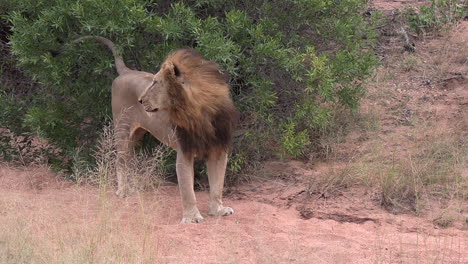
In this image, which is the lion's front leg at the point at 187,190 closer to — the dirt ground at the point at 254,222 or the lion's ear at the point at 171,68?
the dirt ground at the point at 254,222

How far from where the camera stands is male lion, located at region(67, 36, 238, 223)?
19.4 ft

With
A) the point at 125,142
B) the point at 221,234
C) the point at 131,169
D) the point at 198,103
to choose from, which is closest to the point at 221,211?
the point at 221,234

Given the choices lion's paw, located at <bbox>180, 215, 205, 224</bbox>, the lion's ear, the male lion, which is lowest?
lion's paw, located at <bbox>180, 215, 205, 224</bbox>

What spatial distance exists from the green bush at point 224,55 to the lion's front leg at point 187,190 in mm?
1111

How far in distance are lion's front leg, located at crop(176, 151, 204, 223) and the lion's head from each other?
106 mm

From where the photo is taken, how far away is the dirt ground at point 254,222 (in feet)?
17.1

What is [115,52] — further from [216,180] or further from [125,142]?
[216,180]

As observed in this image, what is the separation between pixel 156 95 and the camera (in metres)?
5.93

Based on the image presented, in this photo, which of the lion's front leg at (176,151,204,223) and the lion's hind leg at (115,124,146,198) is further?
the lion's hind leg at (115,124,146,198)

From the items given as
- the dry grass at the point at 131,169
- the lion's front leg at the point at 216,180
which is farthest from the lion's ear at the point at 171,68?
the lion's front leg at the point at 216,180

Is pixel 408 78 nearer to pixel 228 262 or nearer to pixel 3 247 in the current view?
pixel 228 262

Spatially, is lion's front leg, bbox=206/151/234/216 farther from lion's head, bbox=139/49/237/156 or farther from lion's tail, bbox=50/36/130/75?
lion's tail, bbox=50/36/130/75

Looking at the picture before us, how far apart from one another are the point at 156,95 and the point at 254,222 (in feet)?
4.56

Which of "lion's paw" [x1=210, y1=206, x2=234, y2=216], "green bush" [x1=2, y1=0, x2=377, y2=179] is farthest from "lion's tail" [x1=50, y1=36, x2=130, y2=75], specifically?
"lion's paw" [x1=210, y1=206, x2=234, y2=216]
